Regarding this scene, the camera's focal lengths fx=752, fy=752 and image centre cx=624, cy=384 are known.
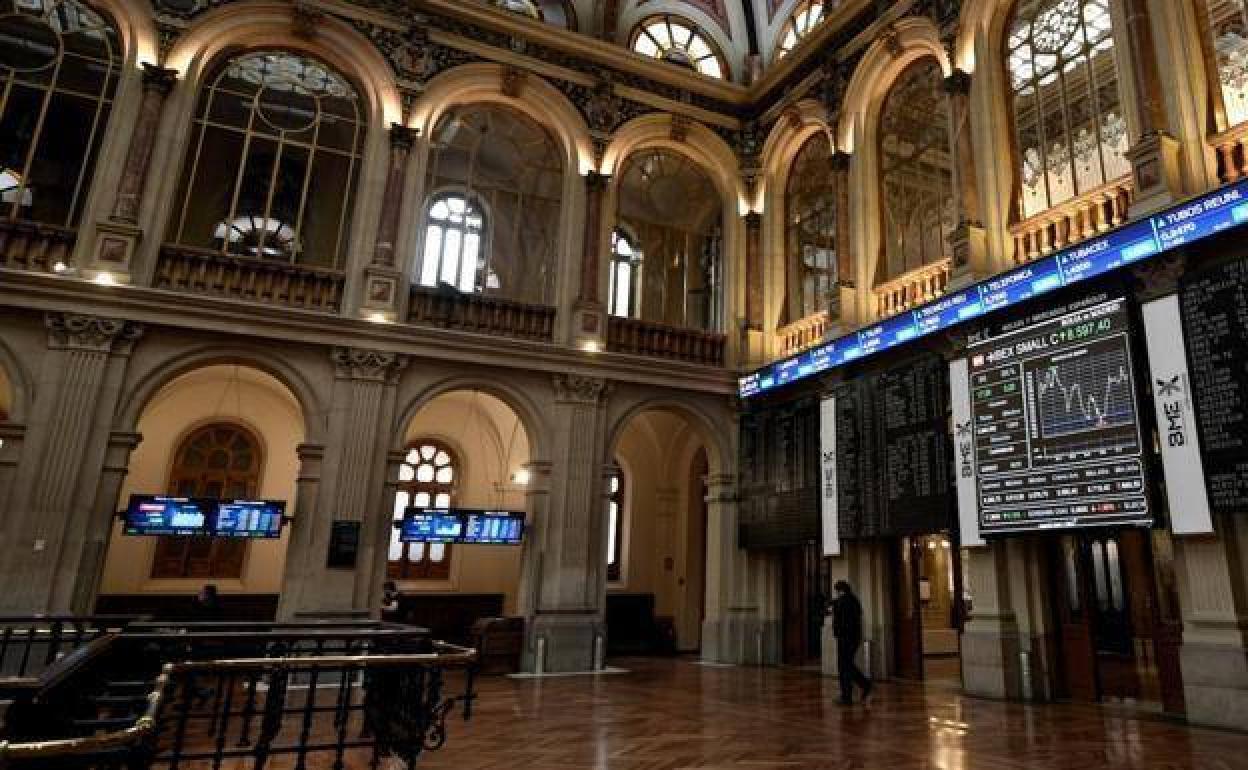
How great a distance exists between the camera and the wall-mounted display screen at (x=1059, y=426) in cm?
751

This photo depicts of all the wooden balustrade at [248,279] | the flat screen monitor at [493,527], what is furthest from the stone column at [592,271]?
the wooden balustrade at [248,279]

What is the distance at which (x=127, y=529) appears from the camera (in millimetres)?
9703

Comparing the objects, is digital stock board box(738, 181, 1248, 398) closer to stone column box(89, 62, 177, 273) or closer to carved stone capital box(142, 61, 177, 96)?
stone column box(89, 62, 177, 273)

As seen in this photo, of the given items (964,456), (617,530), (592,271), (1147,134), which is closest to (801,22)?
(592,271)

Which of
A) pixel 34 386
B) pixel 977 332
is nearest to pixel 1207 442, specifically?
pixel 977 332

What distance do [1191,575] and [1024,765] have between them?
3.03 meters

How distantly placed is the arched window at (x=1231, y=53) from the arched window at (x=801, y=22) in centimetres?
672

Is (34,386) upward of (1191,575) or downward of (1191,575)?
upward

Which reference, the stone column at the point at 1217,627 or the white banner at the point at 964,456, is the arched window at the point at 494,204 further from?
the stone column at the point at 1217,627

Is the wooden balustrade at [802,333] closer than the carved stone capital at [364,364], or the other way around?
the carved stone capital at [364,364]

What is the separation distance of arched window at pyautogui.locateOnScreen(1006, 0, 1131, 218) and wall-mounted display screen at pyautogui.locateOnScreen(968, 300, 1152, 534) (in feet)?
6.72

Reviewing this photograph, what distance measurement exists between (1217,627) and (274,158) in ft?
48.3

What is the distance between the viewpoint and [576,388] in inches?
488

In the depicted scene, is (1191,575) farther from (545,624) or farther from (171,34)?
(171,34)
